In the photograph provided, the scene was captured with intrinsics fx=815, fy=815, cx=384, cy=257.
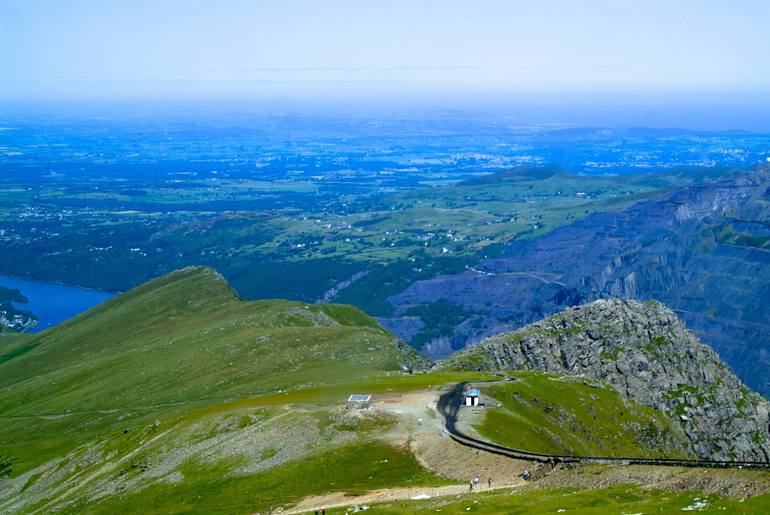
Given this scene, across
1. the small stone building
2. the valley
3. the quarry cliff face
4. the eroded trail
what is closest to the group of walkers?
the eroded trail

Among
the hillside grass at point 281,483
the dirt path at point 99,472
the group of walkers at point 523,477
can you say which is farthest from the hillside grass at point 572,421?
the dirt path at point 99,472

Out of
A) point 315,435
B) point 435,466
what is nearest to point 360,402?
point 315,435

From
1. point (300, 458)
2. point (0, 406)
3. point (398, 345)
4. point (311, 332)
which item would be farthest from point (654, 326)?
point (0, 406)

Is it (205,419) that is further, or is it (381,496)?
(205,419)

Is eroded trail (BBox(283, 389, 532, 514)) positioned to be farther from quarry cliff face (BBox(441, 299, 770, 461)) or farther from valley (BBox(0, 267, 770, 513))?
quarry cliff face (BBox(441, 299, 770, 461))

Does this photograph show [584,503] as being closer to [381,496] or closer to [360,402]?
[381,496]

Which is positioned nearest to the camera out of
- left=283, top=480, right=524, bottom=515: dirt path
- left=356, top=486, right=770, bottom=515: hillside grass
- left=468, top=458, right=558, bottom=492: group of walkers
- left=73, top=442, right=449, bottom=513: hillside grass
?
left=356, top=486, right=770, bottom=515: hillside grass

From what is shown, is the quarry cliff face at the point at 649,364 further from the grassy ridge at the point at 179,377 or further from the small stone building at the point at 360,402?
the small stone building at the point at 360,402
